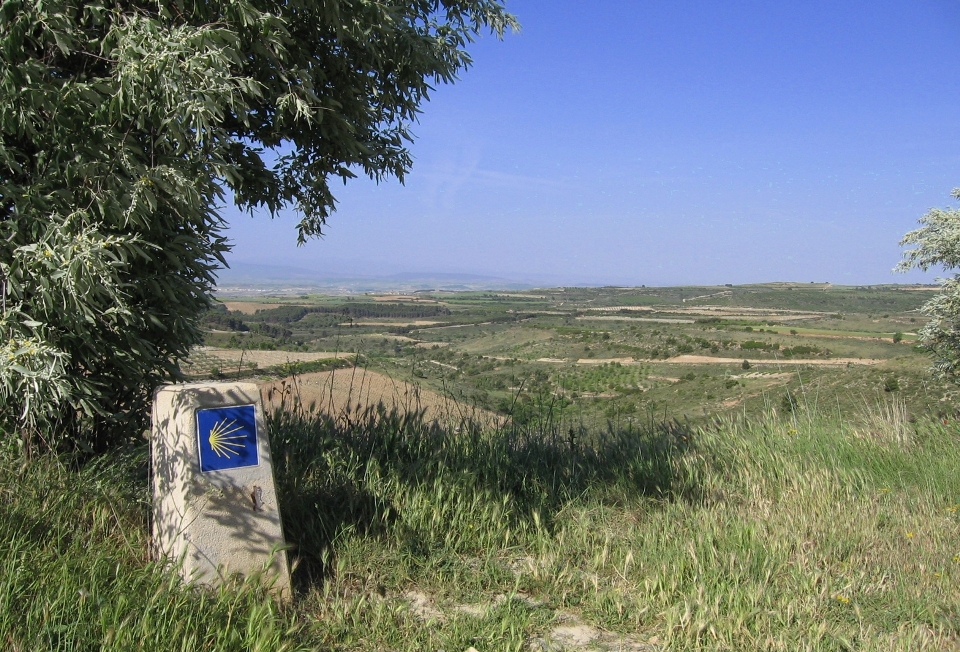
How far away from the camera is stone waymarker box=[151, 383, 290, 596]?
3010mm

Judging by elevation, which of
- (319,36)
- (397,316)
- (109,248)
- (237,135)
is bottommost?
(397,316)

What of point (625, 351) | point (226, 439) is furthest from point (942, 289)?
point (625, 351)

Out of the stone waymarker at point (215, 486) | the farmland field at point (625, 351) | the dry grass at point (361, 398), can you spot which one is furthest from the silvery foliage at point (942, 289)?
the stone waymarker at point (215, 486)

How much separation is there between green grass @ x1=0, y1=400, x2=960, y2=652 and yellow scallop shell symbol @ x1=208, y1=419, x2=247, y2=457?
1.77 feet

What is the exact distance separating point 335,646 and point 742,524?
2384 millimetres

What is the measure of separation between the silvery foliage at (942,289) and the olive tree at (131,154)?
31.1 feet

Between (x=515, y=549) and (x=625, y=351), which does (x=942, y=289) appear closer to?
(x=515, y=549)

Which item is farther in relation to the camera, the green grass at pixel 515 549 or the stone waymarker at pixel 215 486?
the stone waymarker at pixel 215 486

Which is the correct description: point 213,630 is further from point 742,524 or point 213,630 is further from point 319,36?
point 319,36

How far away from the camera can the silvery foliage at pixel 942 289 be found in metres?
10.6

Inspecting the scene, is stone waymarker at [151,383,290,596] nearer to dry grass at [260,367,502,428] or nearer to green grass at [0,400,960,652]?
green grass at [0,400,960,652]

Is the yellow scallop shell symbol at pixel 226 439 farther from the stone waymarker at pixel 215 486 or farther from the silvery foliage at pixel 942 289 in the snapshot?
the silvery foliage at pixel 942 289

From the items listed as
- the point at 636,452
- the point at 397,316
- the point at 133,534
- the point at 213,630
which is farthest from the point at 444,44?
the point at 397,316

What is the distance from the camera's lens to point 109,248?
335 centimetres
